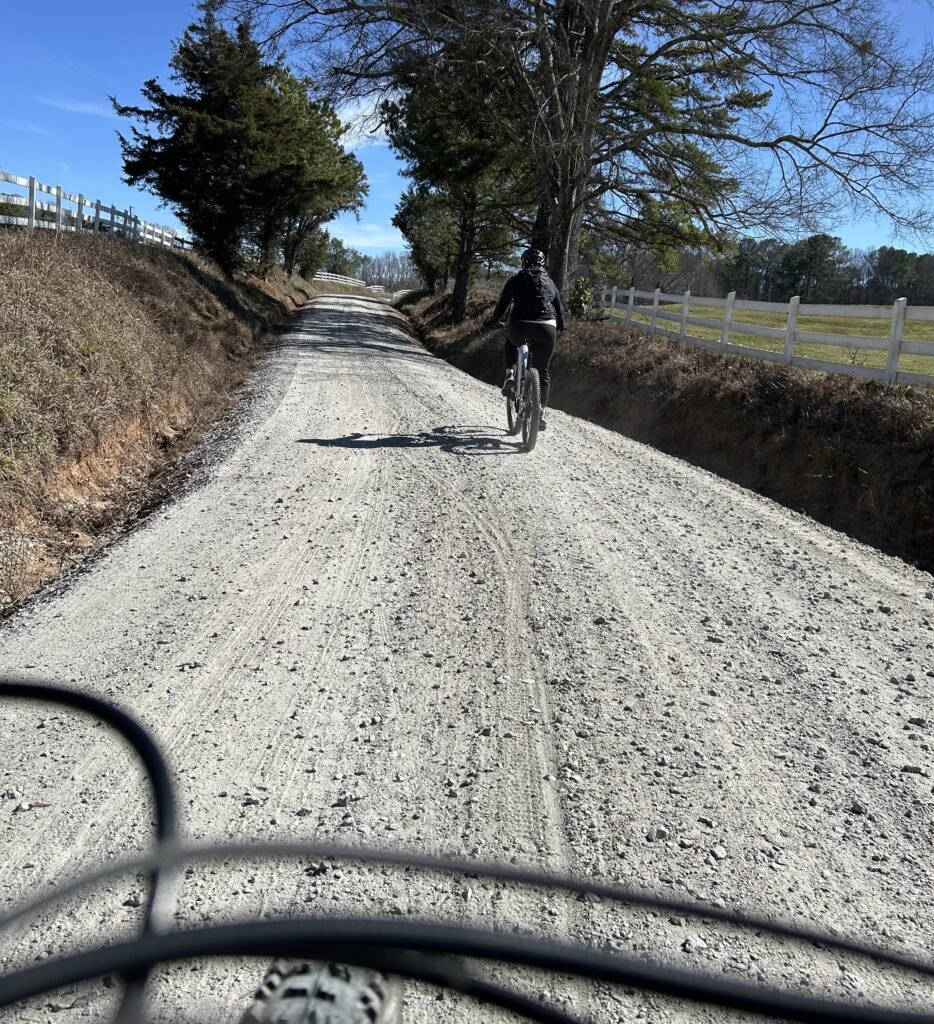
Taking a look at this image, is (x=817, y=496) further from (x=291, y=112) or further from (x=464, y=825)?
(x=291, y=112)

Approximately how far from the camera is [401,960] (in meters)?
1.10

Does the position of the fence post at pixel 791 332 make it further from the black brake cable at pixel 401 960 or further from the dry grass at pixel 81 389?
the black brake cable at pixel 401 960

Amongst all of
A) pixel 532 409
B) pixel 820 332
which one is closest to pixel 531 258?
A: pixel 532 409

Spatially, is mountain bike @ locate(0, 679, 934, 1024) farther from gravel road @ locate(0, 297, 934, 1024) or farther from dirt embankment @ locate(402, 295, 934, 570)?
dirt embankment @ locate(402, 295, 934, 570)

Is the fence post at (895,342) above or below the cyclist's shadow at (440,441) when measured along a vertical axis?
above

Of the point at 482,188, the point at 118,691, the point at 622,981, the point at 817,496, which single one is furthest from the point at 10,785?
the point at 482,188

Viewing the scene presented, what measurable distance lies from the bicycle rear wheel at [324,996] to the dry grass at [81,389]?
13.6 ft

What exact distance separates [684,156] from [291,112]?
1677 centimetres

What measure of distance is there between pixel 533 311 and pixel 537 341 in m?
0.32

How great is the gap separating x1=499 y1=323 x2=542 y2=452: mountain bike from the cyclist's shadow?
191 millimetres

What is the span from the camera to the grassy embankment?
548cm

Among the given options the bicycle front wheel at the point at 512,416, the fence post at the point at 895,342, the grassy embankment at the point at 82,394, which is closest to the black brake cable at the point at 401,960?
the grassy embankment at the point at 82,394

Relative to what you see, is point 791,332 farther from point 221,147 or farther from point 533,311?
point 221,147

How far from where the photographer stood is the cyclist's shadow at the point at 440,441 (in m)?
8.02
